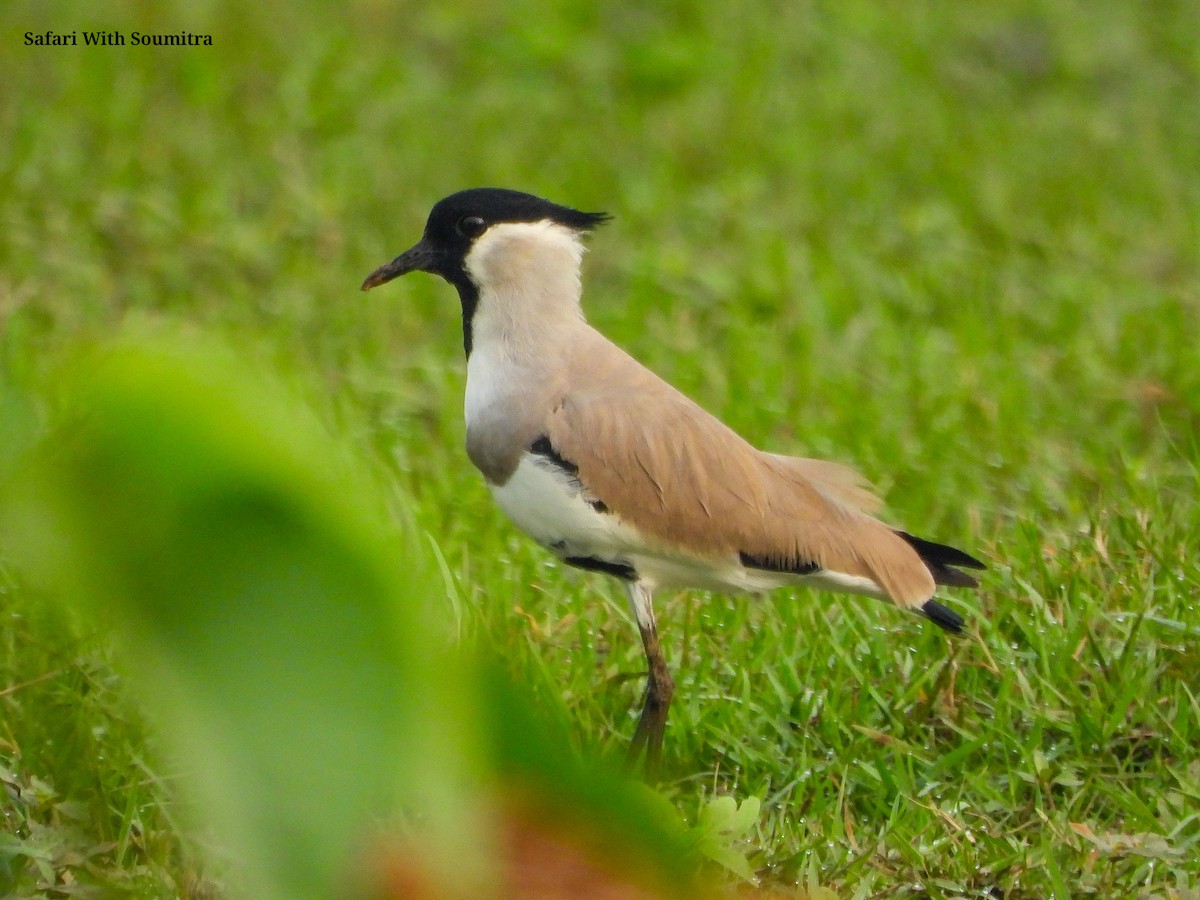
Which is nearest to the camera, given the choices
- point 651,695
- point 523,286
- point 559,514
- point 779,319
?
point 559,514

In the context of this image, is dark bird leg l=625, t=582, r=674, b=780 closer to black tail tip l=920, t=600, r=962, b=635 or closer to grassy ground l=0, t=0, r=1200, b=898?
grassy ground l=0, t=0, r=1200, b=898

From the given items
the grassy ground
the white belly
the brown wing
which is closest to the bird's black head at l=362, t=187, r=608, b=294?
the brown wing

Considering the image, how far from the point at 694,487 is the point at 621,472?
5.9 inches

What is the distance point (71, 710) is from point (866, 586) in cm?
147

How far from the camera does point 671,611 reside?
376cm

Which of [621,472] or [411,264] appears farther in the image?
[411,264]

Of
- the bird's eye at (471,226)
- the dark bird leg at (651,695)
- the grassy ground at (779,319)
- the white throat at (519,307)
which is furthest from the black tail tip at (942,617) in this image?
the bird's eye at (471,226)

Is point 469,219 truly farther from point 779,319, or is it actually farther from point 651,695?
point 779,319

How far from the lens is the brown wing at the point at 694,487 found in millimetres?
2980

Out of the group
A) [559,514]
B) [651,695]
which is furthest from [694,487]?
[651,695]

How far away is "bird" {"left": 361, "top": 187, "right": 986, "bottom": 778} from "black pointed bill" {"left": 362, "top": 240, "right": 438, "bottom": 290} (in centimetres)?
3

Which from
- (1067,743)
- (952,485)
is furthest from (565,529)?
(952,485)

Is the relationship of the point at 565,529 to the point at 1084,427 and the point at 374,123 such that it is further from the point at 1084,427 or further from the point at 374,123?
the point at 374,123

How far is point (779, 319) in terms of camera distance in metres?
5.49
